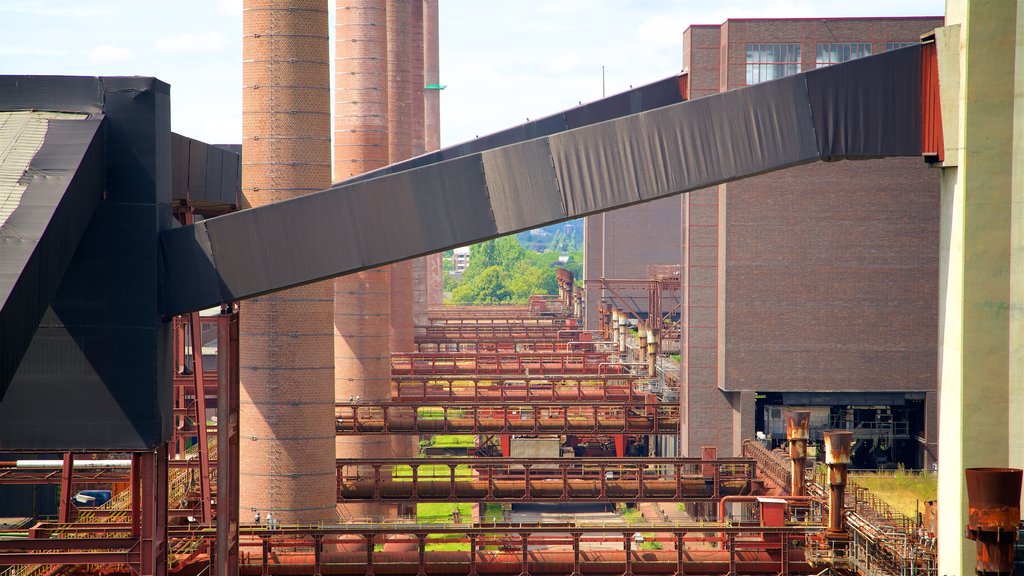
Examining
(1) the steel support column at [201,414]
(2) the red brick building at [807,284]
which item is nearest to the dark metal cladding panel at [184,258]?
(1) the steel support column at [201,414]

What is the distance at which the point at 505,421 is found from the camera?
32969 mm

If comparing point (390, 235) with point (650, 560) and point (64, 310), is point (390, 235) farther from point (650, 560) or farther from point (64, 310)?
point (650, 560)

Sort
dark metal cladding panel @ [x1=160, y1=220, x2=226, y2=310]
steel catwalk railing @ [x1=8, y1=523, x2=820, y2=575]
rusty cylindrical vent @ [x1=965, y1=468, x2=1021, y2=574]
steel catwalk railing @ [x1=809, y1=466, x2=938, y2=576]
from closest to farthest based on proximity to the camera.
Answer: rusty cylindrical vent @ [x1=965, y1=468, x2=1021, y2=574], dark metal cladding panel @ [x1=160, y1=220, x2=226, y2=310], steel catwalk railing @ [x1=809, y1=466, x2=938, y2=576], steel catwalk railing @ [x1=8, y1=523, x2=820, y2=575]

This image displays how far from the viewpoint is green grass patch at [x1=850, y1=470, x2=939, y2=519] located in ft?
106

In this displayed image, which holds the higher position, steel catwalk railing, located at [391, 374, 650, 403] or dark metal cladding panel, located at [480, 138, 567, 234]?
dark metal cladding panel, located at [480, 138, 567, 234]

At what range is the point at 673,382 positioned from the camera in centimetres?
3778

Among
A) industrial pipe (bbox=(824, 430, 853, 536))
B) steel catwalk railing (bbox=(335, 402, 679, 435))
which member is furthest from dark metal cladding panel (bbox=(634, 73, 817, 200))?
steel catwalk railing (bbox=(335, 402, 679, 435))

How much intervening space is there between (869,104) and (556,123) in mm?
7930

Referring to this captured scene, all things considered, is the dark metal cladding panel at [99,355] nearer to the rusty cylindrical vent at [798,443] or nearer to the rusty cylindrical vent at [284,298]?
the rusty cylindrical vent at [284,298]

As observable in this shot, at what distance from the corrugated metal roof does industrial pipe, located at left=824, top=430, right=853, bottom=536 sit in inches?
498

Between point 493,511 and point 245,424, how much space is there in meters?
17.8

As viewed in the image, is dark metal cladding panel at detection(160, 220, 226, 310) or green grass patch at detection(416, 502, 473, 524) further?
green grass patch at detection(416, 502, 473, 524)

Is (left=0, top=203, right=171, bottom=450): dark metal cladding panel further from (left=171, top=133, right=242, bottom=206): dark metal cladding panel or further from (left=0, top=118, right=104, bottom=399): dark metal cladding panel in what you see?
(left=171, top=133, right=242, bottom=206): dark metal cladding panel

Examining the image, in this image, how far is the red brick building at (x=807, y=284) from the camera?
33531 mm
